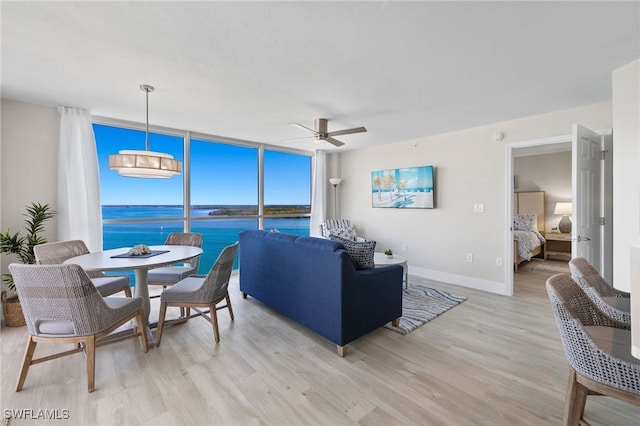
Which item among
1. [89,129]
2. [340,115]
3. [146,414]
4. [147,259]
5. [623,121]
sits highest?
[340,115]

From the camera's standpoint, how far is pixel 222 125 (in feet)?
13.1

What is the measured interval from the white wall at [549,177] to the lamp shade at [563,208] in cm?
24

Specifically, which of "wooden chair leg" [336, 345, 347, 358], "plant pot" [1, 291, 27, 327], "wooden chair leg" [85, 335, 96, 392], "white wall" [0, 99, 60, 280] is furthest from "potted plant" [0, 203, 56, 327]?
"wooden chair leg" [336, 345, 347, 358]

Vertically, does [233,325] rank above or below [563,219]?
below

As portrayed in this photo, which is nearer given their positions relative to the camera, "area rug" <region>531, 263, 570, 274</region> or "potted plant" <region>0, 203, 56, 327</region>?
"potted plant" <region>0, 203, 56, 327</region>

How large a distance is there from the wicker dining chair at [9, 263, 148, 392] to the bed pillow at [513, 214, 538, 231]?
685 centimetres

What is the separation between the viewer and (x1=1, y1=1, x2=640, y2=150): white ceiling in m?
1.65

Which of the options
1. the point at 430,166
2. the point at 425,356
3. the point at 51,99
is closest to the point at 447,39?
the point at 425,356

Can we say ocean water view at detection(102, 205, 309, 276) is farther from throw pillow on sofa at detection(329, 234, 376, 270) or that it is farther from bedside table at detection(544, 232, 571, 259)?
bedside table at detection(544, 232, 571, 259)

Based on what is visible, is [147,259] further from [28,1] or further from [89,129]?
[89,129]

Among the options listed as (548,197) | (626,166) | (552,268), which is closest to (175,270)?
(626,166)

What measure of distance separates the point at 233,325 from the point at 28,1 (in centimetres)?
277

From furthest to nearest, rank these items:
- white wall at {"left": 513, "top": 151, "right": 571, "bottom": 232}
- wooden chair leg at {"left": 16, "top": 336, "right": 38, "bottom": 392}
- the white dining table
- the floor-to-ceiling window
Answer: white wall at {"left": 513, "top": 151, "right": 571, "bottom": 232}
the floor-to-ceiling window
the white dining table
wooden chair leg at {"left": 16, "top": 336, "right": 38, "bottom": 392}

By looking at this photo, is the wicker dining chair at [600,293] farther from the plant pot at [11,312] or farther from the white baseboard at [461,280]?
the plant pot at [11,312]
